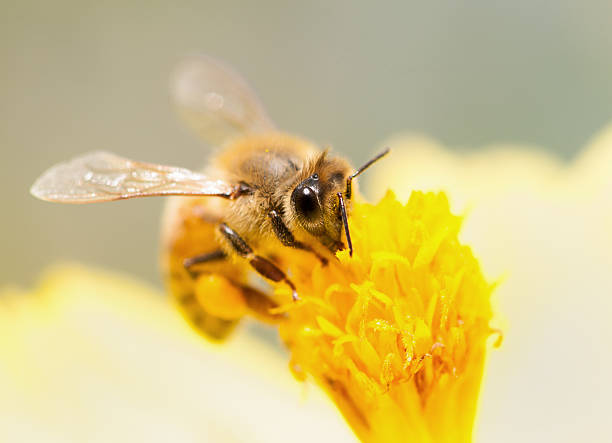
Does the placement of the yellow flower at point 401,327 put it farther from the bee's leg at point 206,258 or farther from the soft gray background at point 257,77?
the soft gray background at point 257,77

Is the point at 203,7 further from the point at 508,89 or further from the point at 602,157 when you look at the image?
the point at 602,157

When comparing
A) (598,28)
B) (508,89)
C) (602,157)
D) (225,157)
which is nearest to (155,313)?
(225,157)

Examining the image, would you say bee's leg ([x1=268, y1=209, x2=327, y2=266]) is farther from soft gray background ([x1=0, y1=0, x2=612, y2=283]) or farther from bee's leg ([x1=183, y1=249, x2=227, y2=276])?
soft gray background ([x1=0, y1=0, x2=612, y2=283])

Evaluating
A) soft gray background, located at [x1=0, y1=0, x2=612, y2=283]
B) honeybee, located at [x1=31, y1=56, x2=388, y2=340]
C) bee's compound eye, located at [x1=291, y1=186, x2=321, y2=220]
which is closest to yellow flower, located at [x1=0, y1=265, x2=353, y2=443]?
honeybee, located at [x1=31, y1=56, x2=388, y2=340]

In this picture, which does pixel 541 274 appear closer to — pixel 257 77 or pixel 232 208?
pixel 232 208


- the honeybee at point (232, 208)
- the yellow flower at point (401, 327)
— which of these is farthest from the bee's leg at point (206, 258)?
the yellow flower at point (401, 327)

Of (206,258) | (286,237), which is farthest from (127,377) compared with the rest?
(286,237)
